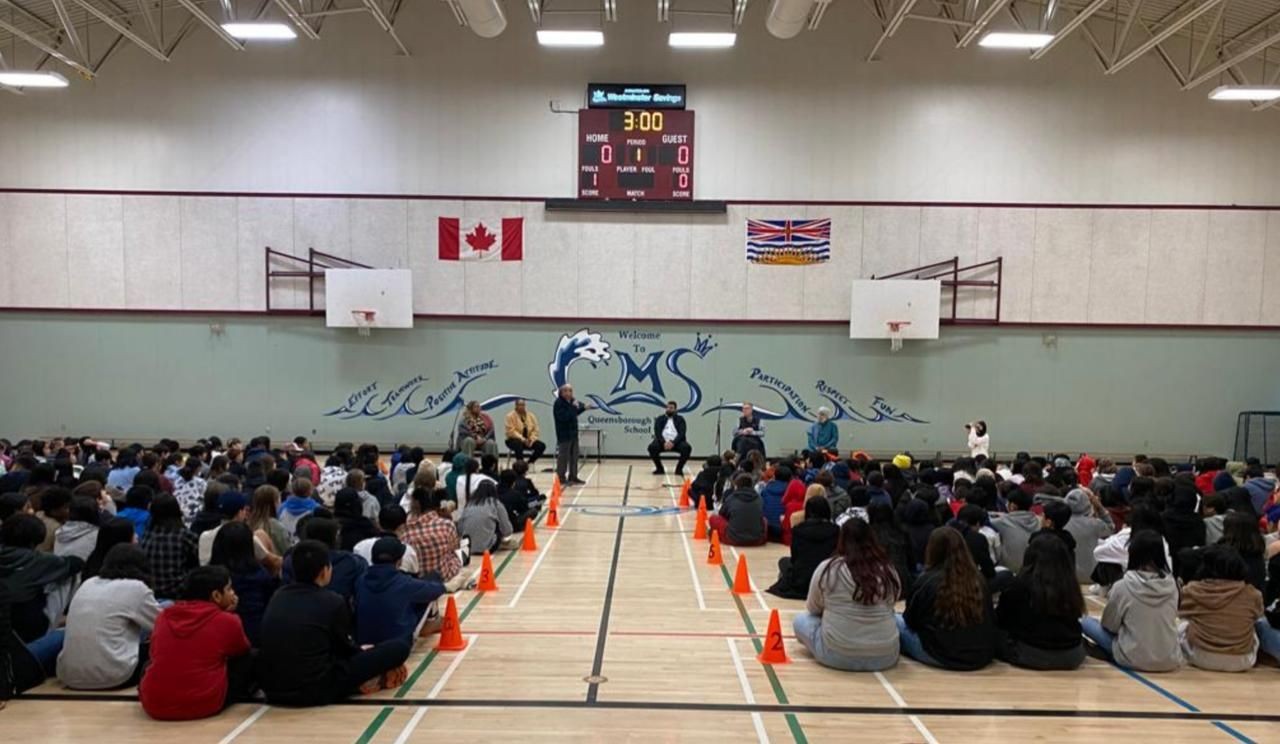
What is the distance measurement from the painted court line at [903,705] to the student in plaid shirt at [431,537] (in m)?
3.67

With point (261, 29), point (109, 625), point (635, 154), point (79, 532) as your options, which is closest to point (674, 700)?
point (109, 625)

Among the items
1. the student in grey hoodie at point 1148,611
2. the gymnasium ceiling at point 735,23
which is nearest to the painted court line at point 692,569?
the student in grey hoodie at point 1148,611

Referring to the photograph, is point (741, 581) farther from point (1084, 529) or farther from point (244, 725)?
point (244, 725)

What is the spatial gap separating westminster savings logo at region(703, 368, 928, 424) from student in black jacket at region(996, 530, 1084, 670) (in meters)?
12.4

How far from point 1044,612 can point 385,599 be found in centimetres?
457

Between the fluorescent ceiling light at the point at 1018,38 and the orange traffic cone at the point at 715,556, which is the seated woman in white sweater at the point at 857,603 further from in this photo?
the fluorescent ceiling light at the point at 1018,38

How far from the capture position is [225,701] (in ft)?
15.8

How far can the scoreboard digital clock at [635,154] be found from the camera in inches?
699

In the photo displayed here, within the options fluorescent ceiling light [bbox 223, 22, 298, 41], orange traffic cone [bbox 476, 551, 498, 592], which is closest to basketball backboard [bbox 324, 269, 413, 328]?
fluorescent ceiling light [bbox 223, 22, 298, 41]

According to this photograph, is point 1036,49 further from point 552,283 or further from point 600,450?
point 600,450

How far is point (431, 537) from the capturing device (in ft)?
23.3

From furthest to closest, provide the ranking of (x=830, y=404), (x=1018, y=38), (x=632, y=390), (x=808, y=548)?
(x=632, y=390), (x=830, y=404), (x=1018, y=38), (x=808, y=548)

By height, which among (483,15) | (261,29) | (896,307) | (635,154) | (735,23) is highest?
(735,23)

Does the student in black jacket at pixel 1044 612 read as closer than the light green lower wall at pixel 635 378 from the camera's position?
Yes
